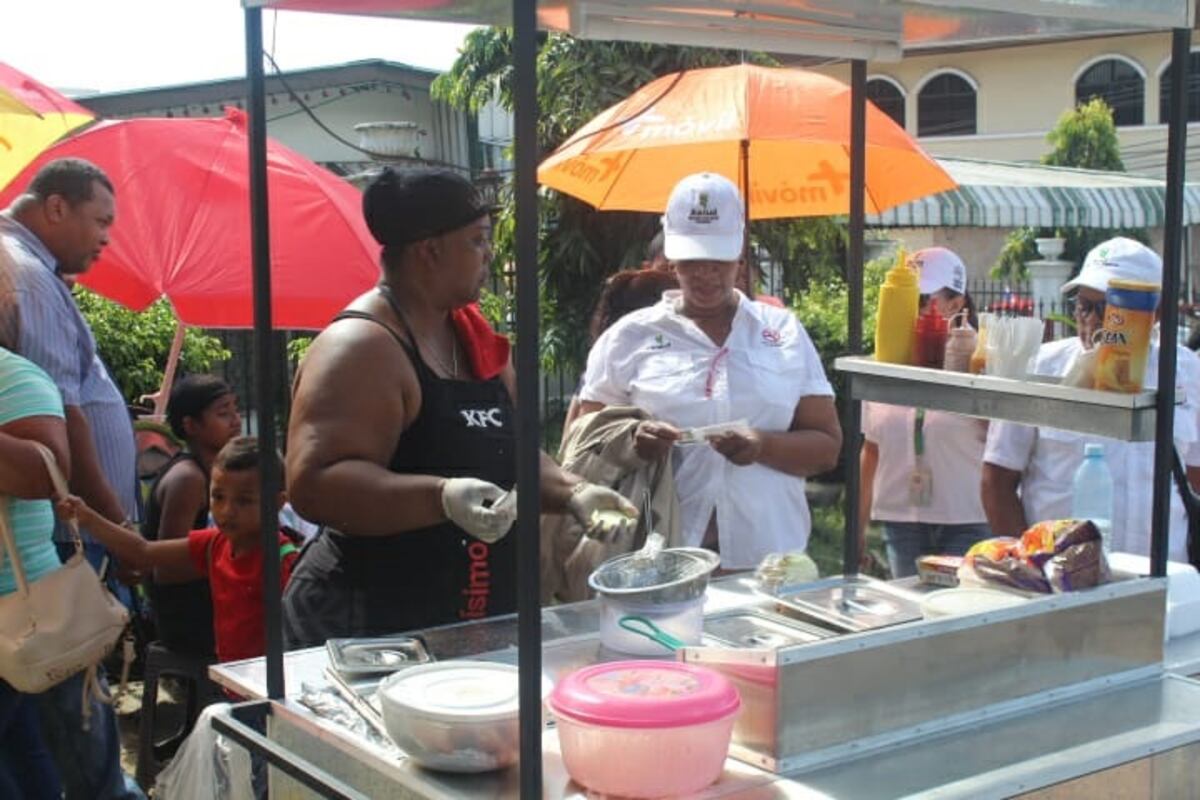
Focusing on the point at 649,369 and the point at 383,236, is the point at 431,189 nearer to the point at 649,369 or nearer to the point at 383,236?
the point at 383,236

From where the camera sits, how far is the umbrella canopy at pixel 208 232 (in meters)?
5.01

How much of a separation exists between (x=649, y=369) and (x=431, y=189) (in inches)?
41.5

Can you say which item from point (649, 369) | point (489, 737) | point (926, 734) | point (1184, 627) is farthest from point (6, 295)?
point (1184, 627)

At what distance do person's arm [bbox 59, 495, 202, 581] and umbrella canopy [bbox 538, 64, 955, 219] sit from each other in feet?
7.51

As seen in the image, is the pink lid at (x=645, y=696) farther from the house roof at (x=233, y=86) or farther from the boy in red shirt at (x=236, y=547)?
the house roof at (x=233, y=86)

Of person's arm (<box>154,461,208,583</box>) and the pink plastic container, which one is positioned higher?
the pink plastic container

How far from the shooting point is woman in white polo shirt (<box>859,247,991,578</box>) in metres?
4.39

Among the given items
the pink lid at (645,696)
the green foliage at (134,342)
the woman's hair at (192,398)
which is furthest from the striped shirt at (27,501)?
the green foliage at (134,342)

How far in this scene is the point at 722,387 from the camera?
10.9 ft

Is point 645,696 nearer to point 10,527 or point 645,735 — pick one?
point 645,735

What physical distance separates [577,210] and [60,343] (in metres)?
5.21

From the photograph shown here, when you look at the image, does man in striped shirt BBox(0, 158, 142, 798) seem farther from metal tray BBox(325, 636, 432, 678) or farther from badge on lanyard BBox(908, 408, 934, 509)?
badge on lanyard BBox(908, 408, 934, 509)

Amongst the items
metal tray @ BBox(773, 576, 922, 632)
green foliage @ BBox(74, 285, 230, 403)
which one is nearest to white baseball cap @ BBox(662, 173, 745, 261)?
metal tray @ BBox(773, 576, 922, 632)

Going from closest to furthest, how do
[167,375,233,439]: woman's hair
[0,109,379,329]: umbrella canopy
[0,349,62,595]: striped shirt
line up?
[0,349,62,595]: striped shirt < [167,375,233,439]: woman's hair < [0,109,379,329]: umbrella canopy
